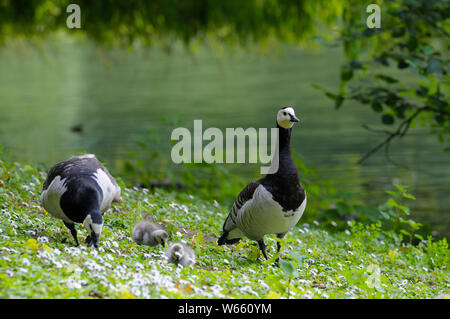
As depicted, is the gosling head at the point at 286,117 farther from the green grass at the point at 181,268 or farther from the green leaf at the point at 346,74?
the green leaf at the point at 346,74

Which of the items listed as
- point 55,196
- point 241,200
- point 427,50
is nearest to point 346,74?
point 427,50

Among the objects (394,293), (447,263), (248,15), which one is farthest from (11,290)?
(248,15)

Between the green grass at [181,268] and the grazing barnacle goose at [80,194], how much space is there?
0.91 ft

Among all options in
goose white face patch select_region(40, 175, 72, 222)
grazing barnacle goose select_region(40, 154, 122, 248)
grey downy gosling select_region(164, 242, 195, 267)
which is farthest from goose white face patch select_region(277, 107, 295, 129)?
goose white face patch select_region(40, 175, 72, 222)

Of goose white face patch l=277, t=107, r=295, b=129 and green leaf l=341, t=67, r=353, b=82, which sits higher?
green leaf l=341, t=67, r=353, b=82

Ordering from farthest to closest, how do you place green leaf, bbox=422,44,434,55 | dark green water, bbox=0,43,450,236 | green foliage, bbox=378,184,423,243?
1. dark green water, bbox=0,43,450,236
2. green leaf, bbox=422,44,434,55
3. green foliage, bbox=378,184,423,243

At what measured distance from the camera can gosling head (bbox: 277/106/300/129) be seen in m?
6.99

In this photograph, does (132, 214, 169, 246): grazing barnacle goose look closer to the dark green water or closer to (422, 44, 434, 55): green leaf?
(422, 44, 434, 55): green leaf

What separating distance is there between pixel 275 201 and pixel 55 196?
2.30m

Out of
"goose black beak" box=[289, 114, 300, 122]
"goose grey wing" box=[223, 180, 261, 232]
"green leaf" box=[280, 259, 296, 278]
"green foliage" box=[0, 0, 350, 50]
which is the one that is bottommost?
"green leaf" box=[280, 259, 296, 278]

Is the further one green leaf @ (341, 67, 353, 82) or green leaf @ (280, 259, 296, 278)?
green leaf @ (341, 67, 353, 82)

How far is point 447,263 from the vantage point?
335 inches
